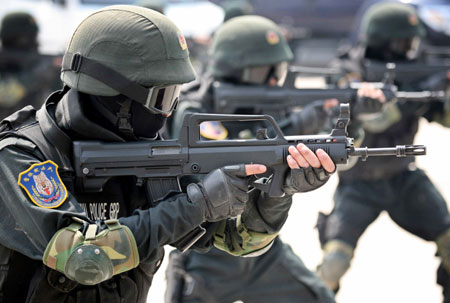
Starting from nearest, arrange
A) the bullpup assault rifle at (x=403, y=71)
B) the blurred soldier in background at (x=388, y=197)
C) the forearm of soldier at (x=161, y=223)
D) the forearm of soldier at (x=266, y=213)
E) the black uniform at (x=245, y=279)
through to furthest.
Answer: the forearm of soldier at (x=161, y=223)
the forearm of soldier at (x=266, y=213)
the black uniform at (x=245, y=279)
the blurred soldier in background at (x=388, y=197)
the bullpup assault rifle at (x=403, y=71)

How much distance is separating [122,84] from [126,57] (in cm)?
10

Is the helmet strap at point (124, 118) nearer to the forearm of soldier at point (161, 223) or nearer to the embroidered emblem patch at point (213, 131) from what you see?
the forearm of soldier at point (161, 223)

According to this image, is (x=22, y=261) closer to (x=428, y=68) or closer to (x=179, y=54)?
(x=179, y=54)

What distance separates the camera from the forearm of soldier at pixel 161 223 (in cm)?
282

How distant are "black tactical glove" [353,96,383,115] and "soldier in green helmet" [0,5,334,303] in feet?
8.72

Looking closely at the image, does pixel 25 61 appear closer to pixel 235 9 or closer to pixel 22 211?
pixel 235 9

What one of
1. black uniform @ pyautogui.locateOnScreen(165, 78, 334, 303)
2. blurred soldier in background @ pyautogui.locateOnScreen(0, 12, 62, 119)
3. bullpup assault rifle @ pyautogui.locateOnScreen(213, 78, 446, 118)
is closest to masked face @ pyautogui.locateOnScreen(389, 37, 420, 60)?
bullpup assault rifle @ pyautogui.locateOnScreen(213, 78, 446, 118)

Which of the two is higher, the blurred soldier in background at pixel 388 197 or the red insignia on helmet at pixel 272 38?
the red insignia on helmet at pixel 272 38

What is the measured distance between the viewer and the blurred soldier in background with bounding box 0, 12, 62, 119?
392 inches

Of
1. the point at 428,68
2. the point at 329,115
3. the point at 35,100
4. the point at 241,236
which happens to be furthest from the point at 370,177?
the point at 35,100

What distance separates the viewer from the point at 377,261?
23.4ft

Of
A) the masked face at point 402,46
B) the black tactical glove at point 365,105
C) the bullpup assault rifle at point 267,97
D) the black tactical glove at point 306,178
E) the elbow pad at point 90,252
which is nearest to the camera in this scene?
the elbow pad at point 90,252

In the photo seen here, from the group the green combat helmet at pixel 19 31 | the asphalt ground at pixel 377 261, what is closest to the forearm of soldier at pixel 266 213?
the asphalt ground at pixel 377 261

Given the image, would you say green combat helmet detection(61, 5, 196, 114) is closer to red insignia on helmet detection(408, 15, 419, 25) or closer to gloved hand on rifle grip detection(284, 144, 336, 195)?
gloved hand on rifle grip detection(284, 144, 336, 195)
